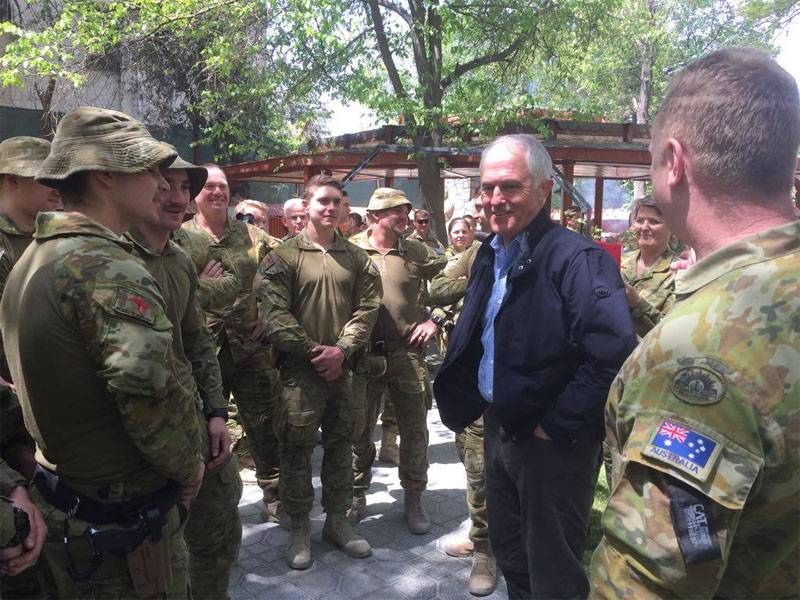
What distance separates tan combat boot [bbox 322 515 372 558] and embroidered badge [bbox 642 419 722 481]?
299 centimetres

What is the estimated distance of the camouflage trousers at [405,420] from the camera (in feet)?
13.9

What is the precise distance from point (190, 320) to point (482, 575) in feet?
6.95

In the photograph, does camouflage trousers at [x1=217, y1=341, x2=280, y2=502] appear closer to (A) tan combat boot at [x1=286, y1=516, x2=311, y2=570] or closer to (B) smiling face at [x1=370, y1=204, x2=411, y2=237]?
(A) tan combat boot at [x1=286, y1=516, x2=311, y2=570]

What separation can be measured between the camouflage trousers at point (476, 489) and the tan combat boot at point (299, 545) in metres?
0.99

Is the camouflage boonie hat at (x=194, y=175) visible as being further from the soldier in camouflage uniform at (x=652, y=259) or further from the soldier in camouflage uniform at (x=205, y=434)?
the soldier in camouflage uniform at (x=652, y=259)

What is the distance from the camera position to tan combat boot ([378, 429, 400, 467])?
17.8ft

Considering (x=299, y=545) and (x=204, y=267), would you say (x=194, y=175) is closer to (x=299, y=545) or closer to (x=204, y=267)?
(x=204, y=267)

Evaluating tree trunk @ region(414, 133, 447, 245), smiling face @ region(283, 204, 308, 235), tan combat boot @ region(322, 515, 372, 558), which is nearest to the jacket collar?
tan combat boot @ region(322, 515, 372, 558)

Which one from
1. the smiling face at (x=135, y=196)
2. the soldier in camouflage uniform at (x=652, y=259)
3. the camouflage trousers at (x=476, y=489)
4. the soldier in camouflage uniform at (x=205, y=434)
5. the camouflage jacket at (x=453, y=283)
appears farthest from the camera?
the camouflage jacket at (x=453, y=283)

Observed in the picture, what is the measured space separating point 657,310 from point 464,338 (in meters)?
1.95

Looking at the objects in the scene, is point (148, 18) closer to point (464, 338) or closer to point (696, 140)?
point (464, 338)

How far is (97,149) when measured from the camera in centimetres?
198

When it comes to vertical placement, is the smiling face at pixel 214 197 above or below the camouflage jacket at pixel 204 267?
above

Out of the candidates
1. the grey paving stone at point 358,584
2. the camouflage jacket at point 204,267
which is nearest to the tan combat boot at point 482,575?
the grey paving stone at point 358,584
